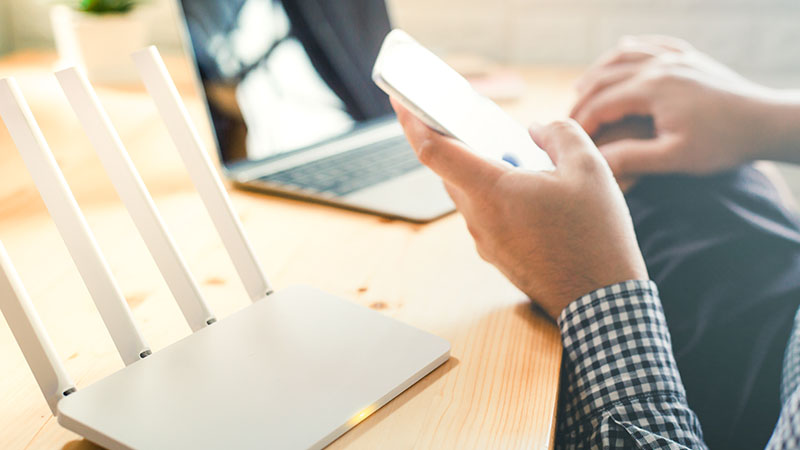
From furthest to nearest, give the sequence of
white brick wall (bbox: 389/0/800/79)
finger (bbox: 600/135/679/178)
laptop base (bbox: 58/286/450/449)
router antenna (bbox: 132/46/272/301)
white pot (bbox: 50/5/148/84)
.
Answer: white brick wall (bbox: 389/0/800/79) < white pot (bbox: 50/5/148/84) < finger (bbox: 600/135/679/178) < router antenna (bbox: 132/46/272/301) < laptop base (bbox: 58/286/450/449)

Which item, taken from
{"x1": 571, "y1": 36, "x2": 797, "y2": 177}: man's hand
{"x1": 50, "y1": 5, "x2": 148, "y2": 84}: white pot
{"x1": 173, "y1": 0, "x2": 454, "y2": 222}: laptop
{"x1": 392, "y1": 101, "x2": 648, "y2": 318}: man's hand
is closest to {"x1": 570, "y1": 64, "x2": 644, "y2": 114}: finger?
{"x1": 571, "y1": 36, "x2": 797, "y2": 177}: man's hand

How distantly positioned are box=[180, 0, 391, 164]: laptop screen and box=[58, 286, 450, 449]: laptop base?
324 millimetres

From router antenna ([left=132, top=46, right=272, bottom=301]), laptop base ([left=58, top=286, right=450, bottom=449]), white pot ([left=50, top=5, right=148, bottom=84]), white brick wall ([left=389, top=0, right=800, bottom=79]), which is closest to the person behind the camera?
laptop base ([left=58, top=286, right=450, bottom=449])

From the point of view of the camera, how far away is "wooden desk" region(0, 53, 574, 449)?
38 cm

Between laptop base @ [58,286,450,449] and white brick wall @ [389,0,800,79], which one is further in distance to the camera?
white brick wall @ [389,0,800,79]

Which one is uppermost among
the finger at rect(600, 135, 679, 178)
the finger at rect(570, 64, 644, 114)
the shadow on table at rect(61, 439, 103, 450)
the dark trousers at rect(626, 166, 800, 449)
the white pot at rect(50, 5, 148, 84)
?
the white pot at rect(50, 5, 148, 84)

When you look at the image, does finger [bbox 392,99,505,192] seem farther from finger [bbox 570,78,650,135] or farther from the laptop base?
finger [bbox 570,78,650,135]

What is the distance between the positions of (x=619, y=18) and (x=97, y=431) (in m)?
1.31

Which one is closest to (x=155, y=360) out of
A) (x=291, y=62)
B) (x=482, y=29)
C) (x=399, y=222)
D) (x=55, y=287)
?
(x=55, y=287)

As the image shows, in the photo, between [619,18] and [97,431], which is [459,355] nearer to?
[97,431]

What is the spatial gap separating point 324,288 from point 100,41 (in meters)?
0.82

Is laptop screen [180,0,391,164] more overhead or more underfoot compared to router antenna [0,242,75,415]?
more overhead

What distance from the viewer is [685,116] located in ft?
2.37

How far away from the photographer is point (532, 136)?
56 cm
